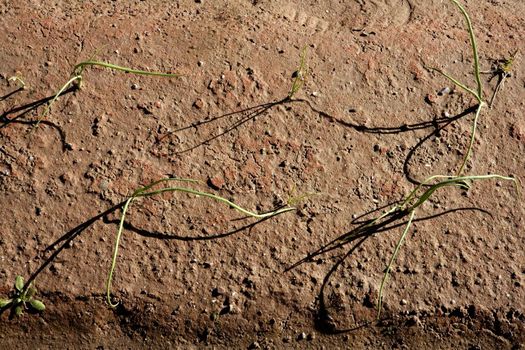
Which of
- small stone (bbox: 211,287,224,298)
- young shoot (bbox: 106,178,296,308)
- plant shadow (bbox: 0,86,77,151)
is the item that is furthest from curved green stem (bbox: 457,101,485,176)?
plant shadow (bbox: 0,86,77,151)

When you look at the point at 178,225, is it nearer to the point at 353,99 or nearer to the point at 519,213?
the point at 353,99

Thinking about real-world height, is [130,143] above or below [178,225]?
above

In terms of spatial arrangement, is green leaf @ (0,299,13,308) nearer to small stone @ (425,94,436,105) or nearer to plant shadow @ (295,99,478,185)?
plant shadow @ (295,99,478,185)

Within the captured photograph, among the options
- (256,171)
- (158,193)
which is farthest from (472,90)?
(158,193)

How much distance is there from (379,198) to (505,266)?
1.62 feet

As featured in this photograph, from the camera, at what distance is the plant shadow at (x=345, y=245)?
1994 mm

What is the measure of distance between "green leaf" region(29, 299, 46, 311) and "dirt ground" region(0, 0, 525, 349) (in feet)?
0.10

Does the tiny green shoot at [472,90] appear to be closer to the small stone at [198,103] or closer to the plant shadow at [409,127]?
the plant shadow at [409,127]

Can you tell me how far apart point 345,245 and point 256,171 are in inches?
16.3

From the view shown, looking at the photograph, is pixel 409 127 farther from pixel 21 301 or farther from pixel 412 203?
pixel 21 301

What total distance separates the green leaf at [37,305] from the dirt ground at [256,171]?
1.1 inches

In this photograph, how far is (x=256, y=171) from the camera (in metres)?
2.17

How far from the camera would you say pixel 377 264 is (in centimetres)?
205

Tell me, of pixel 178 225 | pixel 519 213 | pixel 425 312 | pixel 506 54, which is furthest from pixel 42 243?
pixel 506 54
